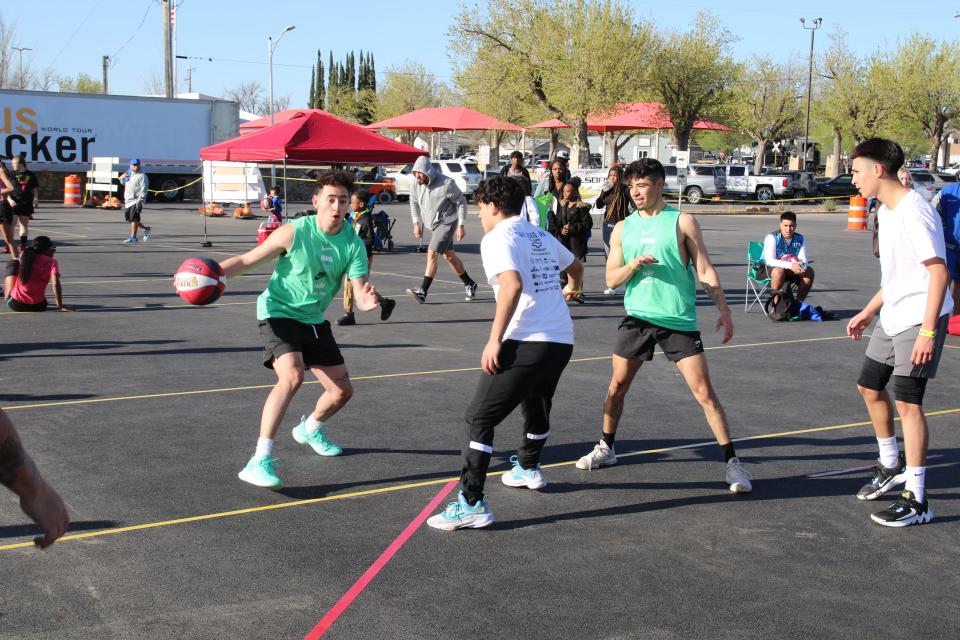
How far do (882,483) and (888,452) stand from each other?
20 centimetres

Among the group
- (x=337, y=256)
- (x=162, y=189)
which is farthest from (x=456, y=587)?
(x=162, y=189)

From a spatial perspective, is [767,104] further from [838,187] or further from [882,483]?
[882,483]

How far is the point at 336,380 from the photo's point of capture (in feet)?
20.2

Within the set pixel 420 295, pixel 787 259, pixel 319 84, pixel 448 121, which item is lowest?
pixel 420 295

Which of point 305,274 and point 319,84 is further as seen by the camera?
point 319,84

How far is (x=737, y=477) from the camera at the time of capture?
5.90 metres

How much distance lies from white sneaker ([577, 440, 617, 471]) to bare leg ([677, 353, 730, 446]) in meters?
0.74

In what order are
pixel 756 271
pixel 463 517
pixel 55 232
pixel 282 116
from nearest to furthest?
pixel 463 517
pixel 756 271
pixel 55 232
pixel 282 116

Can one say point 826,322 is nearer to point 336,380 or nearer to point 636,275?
point 636,275

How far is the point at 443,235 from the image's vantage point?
1377 cm

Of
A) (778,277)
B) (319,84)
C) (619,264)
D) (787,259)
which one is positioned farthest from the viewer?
(319,84)

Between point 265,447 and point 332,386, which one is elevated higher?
point 332,386

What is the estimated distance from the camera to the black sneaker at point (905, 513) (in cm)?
535

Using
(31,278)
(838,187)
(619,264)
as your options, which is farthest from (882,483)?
(838,187)
